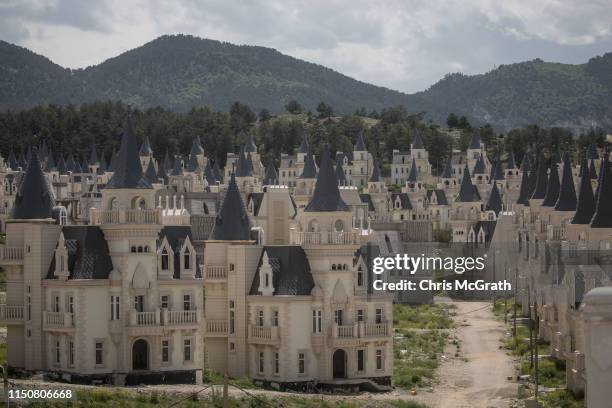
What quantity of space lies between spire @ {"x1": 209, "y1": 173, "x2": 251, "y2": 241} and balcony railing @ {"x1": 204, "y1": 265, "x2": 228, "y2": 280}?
1.05 metres

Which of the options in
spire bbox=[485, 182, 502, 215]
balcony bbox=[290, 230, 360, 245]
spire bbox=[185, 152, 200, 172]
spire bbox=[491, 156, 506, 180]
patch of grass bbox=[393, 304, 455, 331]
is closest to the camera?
balcony bbox=[290, 230, 360, 245]

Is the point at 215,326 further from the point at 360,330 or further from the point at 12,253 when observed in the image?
the point at 12,253

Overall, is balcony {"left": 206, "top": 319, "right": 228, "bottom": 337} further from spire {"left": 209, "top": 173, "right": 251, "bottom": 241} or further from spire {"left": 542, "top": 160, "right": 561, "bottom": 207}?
spire {"left": 542, "top": 160, "right": 561, "bottom": 207}

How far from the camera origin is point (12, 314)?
46719 millimetres

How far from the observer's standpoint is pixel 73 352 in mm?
45500

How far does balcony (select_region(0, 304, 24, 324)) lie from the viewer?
46.6 meters

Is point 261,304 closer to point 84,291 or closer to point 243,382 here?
point 243,382

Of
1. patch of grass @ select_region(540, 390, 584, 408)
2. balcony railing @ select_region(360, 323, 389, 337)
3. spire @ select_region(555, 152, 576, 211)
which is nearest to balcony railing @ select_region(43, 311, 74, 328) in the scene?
balcony railing @ select_region(360, 323, 389, 337)

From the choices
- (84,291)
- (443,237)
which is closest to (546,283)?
(84,291)

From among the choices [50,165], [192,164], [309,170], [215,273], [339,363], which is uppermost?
[192,164]

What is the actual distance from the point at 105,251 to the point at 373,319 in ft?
32.1

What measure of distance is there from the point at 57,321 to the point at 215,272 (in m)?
6.15

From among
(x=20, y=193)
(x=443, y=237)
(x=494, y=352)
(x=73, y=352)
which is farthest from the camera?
(x=443, y=237)

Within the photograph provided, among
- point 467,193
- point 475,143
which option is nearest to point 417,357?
point 467,193
